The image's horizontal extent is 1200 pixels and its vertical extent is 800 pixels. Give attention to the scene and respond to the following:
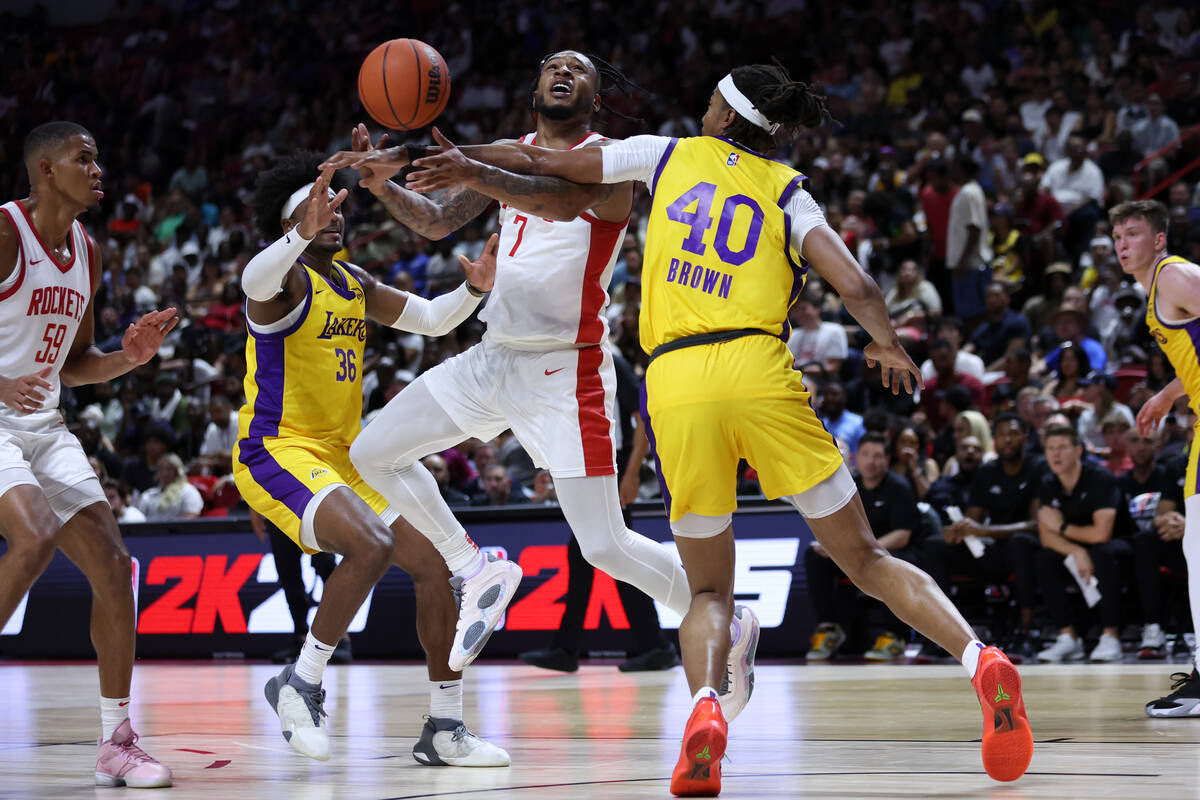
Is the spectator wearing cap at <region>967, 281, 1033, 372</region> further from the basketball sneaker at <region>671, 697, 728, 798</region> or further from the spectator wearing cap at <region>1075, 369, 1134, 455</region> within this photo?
the basketball sneaker at <region>671, 697, 728, 798</region>

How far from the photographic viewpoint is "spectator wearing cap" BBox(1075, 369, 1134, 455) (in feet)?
35.8

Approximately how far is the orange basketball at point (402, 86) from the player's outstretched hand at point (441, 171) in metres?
1.25

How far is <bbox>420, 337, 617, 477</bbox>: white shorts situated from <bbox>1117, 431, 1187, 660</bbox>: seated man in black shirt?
196 inches

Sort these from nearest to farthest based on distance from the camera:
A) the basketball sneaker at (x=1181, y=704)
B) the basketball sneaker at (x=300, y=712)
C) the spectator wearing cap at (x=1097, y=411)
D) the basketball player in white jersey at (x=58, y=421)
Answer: the basketball player in white jersey at (x=58, y=421) → the basketball sneaker at (x=300, y=712) → the basketball sneaker at (x=1181, y=704) → the spectator wearing cap at (x=1097, y=411)

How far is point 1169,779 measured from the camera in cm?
415

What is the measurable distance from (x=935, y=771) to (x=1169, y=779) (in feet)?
2.30

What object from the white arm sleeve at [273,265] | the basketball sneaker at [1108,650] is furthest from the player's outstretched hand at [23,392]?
the basketball sneaker at [1108,650]

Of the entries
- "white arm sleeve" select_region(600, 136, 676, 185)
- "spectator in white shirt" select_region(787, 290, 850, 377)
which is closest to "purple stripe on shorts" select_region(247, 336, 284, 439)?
"white arm sleeve" select_region(600, 136, 676, 185)

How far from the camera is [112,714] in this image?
477cm

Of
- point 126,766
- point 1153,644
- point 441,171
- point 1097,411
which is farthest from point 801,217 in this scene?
point 1097,411

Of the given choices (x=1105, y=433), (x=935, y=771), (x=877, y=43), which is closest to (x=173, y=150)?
(x=877, y=43)

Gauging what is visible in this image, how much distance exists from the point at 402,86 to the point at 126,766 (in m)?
2.64

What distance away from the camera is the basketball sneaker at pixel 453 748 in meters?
4.97

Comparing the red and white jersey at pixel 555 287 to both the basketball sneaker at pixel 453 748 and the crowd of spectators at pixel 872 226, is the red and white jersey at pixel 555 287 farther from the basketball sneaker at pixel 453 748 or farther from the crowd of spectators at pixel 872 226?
the basketball sneaker at pixel 453 748
